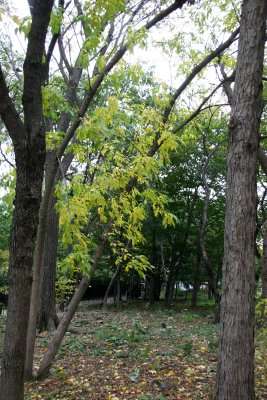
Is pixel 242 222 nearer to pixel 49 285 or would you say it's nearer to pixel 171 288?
pixel 49 285

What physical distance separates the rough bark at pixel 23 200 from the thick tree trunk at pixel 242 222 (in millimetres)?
2123

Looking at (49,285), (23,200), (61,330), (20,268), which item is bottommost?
(61,330)

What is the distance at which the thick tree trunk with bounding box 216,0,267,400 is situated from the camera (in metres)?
3.85

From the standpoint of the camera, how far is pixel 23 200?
278 cm

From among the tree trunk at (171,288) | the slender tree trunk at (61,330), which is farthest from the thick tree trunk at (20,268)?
the tree trunk at (171,288)

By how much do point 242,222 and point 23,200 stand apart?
2.31m

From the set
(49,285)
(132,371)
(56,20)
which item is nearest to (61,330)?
(132,371)

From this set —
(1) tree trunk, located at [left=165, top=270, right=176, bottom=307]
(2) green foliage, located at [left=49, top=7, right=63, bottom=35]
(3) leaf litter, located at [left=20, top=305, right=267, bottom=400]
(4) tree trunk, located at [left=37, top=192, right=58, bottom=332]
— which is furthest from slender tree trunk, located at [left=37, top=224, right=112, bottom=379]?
(1) tree trunk, located at [left=165, top=270, right=176, bottom=307]

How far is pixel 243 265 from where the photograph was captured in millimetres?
3934

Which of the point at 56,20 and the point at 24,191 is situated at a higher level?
the point at 56,20

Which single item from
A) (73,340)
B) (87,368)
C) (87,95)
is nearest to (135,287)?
(73,340)

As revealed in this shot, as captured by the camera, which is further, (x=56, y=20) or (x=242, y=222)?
(x=242, y=222)

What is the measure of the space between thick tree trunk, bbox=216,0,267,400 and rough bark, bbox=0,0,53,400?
6.97 feet

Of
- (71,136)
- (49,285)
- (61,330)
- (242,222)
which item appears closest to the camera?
(242,222)
